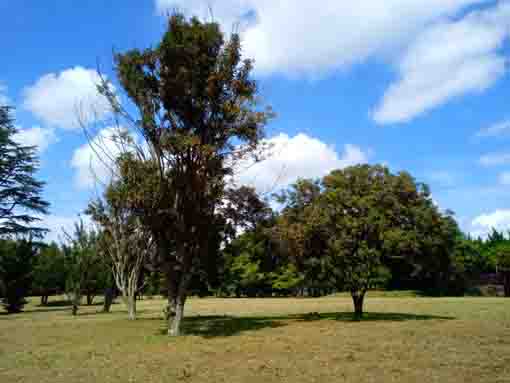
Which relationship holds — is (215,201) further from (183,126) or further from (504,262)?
(504,262)

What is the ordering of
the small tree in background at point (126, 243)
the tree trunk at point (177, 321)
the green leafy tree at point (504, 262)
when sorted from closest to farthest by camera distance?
1. the tree trunk at point (177, 321)
2. the small tree in background at point (126, 243)
3. the green leafy tree at point (504, 262)

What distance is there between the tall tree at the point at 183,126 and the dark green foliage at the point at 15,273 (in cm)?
2703

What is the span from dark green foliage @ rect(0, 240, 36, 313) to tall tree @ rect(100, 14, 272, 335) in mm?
27031

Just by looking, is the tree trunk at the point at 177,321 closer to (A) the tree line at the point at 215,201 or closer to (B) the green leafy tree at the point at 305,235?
(A) the tree line at the point at 215,201

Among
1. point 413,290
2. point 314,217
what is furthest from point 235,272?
point 314,217

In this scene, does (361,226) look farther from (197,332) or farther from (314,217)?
(197,332)

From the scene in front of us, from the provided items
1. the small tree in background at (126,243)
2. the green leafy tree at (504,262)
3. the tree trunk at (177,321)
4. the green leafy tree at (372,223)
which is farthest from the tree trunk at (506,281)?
the tree trunk at (177,321)

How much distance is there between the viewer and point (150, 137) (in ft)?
58.6

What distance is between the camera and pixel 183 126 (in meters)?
18.0

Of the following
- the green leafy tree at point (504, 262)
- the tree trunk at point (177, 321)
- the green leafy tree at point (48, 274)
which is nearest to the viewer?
the tree trunk at point (177, 321)

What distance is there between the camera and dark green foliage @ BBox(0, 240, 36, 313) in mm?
39344

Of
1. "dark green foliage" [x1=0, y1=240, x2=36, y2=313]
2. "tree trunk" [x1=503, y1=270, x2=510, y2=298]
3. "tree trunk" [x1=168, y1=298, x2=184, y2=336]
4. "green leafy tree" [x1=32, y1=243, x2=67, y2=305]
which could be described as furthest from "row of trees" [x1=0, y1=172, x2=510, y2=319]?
"tree trunk" [x1=503, y1=270, x2=510, y2=298]

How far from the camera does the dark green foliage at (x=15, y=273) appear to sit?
39.3 m

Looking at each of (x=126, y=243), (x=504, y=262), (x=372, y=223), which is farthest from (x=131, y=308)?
(x=504, y=262)
